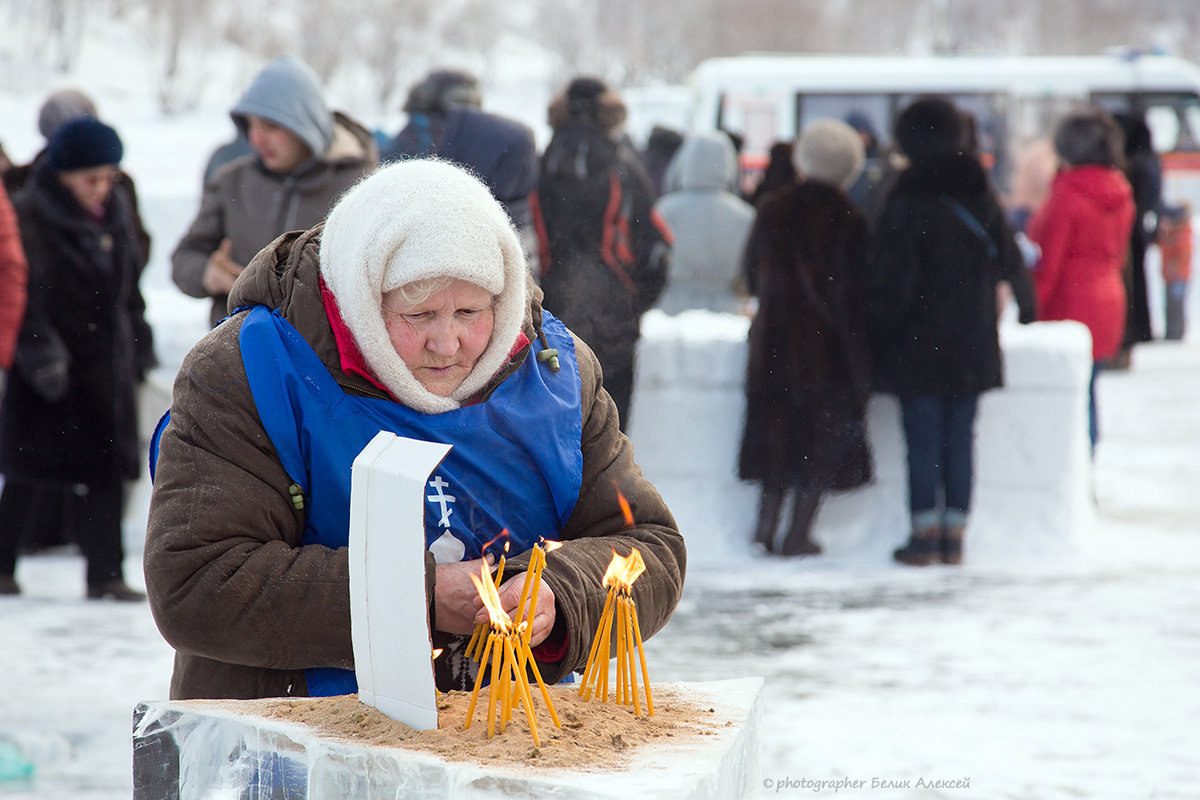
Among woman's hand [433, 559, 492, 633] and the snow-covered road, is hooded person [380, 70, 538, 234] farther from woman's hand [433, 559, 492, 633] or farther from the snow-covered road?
woman's hand [433, 559, 492, 633]

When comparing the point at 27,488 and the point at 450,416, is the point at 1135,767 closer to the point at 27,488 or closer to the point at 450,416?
the point at 450,416

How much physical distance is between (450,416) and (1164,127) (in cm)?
1513

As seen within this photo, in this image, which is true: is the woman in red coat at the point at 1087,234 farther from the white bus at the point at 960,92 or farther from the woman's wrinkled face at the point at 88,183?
the white bus at the point at 960,92

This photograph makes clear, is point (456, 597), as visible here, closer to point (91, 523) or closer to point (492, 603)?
point (492, 603)

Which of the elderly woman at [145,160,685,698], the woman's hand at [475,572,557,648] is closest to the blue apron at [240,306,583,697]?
the elderly woman at [145,160,685,698]

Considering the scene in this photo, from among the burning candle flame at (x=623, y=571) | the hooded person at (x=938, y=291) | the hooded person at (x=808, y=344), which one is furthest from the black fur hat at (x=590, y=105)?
the burning candle flame at (x=623, y=571)

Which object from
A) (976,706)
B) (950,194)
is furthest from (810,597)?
(950,194)

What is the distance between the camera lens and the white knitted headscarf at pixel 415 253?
72.0 inches

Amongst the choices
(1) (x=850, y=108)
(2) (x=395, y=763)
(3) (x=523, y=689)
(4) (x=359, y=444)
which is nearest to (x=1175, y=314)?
(1) (x=850, y=108)

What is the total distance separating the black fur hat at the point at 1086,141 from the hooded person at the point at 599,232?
2507mm

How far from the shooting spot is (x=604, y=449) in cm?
209

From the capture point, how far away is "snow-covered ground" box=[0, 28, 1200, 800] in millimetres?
3744

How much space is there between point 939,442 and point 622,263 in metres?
1.62

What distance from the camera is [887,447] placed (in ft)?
20.2
